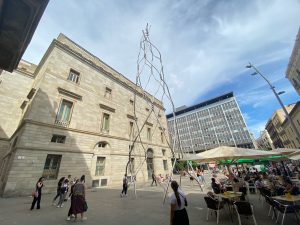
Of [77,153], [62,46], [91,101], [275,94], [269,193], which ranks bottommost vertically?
[269,193]

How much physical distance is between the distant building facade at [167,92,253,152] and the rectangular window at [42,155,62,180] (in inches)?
2140

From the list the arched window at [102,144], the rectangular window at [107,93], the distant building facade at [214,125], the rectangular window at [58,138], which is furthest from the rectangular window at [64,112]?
the distant building facade at [214,125]

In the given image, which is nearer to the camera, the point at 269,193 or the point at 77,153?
the point at 269,193

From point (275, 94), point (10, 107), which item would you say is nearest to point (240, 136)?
point (275, 94)

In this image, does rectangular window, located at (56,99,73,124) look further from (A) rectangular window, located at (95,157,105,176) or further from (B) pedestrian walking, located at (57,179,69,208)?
(B) pedestrian walking, located at (57,179,69,208)

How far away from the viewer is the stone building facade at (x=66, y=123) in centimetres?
1295

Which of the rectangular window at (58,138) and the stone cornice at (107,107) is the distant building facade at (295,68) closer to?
the stone cornice at (107,107)

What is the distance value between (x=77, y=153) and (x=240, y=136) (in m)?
71.4

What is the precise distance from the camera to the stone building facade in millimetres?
12945

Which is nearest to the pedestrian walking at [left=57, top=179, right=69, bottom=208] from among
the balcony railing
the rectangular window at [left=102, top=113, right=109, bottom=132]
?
the balcony railing

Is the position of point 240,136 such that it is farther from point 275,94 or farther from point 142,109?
point 275,94

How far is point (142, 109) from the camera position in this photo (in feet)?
96.2

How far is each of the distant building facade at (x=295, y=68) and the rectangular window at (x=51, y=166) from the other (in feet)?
90.7

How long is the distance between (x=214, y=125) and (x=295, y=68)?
5884cm
